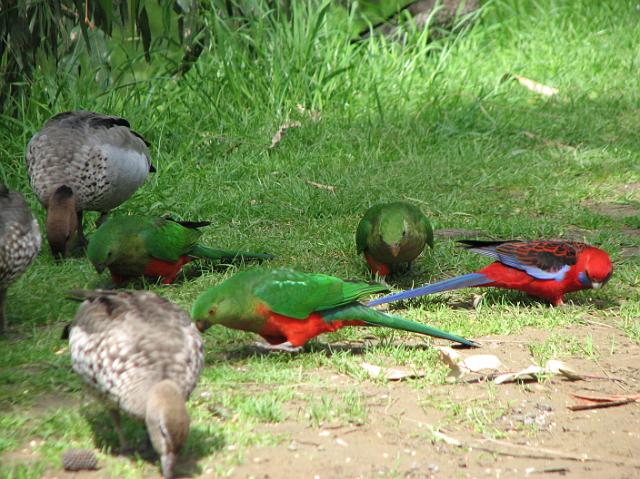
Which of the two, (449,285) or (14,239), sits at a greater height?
(14,239)

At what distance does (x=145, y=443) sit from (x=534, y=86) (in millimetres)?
7003

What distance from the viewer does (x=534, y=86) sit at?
9438 mm

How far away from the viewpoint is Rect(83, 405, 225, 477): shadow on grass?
10.9ft

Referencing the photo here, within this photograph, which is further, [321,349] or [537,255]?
[537,255]

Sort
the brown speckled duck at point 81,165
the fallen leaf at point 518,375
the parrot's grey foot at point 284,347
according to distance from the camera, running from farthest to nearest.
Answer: the brown speckled duck at point 81,165
the parrot's grey foot at point 284,347
the fallen leaf at point 518,375

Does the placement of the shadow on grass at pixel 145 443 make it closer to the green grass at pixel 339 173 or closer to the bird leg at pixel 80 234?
the green grass at pixel 339 173

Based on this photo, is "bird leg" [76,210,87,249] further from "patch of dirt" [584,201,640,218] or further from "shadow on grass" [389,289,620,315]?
"patch of dirt" [584,201,640,218]

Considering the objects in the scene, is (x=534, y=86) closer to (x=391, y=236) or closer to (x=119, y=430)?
(x=391, y=236)

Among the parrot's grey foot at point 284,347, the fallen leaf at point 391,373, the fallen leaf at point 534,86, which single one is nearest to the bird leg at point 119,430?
the parrot's grey foot at point 284,347

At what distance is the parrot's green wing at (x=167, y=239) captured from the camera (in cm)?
532

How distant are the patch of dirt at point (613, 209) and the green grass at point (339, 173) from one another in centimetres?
6

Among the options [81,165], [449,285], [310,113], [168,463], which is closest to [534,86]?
[310,113]

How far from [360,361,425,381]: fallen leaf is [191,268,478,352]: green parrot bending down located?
0.22m

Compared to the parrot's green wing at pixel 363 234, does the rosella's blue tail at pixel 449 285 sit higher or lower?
lower
